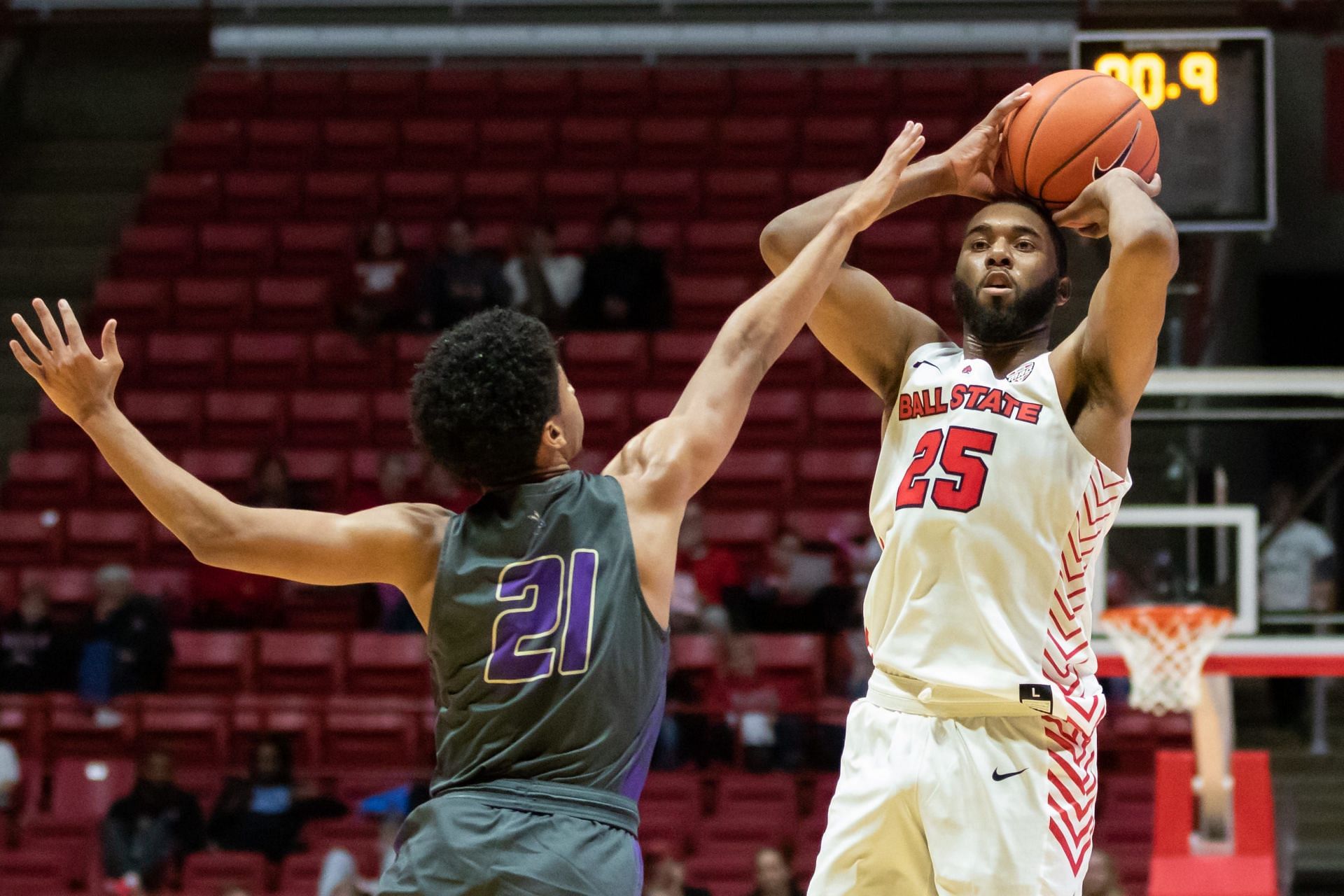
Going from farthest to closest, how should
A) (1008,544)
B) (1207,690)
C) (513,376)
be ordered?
(1207,690), (1008,544), (513,376)

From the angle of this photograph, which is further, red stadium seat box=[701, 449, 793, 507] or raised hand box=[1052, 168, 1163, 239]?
red stadium seat box=[701, 449, 793, 507]

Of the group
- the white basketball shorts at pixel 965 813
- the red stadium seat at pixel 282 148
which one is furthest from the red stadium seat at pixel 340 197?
the white basketball shorts at pixel 965 813

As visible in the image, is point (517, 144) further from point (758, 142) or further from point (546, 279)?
point (546, 279)

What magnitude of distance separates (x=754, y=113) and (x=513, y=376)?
11208mm

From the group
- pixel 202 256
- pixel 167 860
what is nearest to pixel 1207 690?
pixel 167 860

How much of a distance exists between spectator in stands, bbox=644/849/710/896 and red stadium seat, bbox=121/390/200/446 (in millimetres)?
5212

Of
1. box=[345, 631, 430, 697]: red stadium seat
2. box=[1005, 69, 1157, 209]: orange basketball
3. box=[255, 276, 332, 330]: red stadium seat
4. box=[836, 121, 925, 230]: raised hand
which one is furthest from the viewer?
box=[255, 276, 332, 330]: red stadium seat

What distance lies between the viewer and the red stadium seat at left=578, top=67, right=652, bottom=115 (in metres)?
14.0

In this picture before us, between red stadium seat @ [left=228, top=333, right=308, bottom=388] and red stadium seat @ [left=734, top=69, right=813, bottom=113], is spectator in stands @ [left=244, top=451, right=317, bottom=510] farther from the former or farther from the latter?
red stadium seat @ [left=734, top=69, right=813, bottom=113]

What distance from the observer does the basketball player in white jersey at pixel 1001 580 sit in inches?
134

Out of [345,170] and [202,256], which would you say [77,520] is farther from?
[345,170]

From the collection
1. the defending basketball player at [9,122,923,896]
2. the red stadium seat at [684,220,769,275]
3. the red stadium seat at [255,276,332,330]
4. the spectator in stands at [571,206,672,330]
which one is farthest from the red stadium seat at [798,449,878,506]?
the defending basketball player at [9,122,923,896]

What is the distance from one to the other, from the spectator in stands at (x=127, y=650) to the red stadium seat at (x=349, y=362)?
2641mm

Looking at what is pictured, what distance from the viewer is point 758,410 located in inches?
453
